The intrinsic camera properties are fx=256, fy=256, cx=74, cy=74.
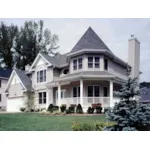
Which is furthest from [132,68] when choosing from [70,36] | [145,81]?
[70,36]

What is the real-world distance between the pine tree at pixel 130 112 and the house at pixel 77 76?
0.25 meters

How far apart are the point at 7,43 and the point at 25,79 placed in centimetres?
112

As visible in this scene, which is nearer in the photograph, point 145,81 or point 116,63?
point 145,81

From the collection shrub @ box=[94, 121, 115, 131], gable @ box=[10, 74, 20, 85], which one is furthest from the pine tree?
gable @ box=[10, 74, 20, 85]

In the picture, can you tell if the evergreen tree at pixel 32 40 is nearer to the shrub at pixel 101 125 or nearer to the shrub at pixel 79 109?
the shrub at pixel 79 109

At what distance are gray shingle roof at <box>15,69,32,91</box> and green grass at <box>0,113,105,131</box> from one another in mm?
871

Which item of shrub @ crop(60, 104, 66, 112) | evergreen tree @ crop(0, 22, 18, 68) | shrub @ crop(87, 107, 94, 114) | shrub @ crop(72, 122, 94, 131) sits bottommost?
shrub @ crop(72, 122, 94, 131)

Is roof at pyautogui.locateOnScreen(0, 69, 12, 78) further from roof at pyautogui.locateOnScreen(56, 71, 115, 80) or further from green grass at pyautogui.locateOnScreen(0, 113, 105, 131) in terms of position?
roof at pyautogui.locateOnScreen(56, 71, 115, 80)

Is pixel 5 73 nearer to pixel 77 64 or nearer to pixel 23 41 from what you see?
pixel 23 41

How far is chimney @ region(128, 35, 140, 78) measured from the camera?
20.0 feet

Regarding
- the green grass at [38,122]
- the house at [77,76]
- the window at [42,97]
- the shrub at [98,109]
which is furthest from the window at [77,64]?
the green grass at [38,122]

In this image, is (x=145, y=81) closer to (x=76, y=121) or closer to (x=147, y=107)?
(x=147, y=107)
